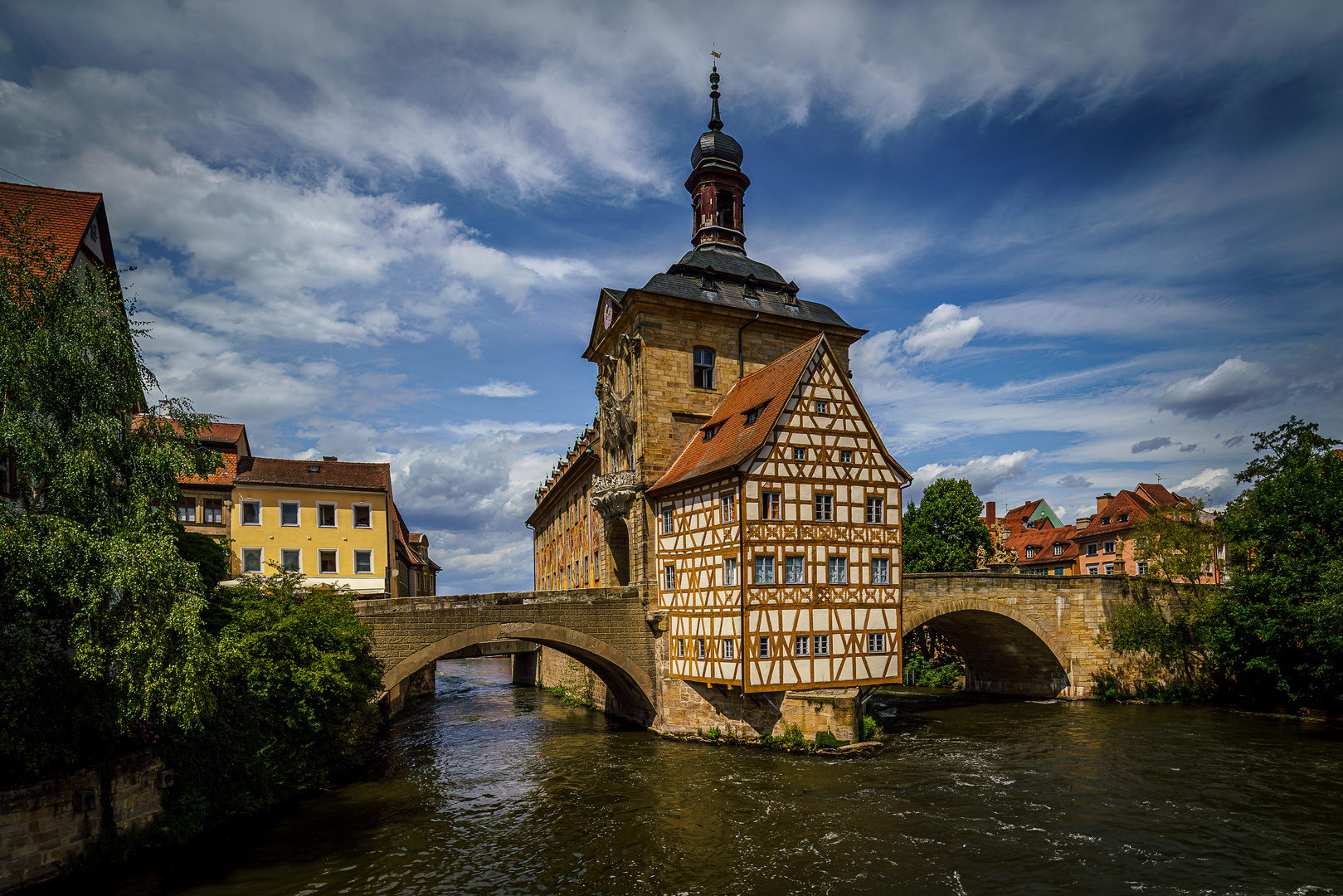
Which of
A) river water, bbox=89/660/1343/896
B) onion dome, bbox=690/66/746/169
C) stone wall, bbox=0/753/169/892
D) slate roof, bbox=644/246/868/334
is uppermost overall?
onion dome, bbox=690/66/746/169

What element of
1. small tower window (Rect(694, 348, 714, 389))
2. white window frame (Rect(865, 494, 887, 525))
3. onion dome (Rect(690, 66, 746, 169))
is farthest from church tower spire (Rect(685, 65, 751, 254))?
white window frame (Rect(865, 494, 887, 525))

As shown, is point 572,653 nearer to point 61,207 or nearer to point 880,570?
point 880,570

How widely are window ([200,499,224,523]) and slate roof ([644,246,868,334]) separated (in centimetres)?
2272

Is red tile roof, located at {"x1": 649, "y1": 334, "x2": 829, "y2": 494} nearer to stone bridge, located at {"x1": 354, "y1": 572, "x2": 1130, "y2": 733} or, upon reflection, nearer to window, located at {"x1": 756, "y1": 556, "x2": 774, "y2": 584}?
window, located at {"x1": 756, "y1": 556, "x2": 774, "y2": 584}

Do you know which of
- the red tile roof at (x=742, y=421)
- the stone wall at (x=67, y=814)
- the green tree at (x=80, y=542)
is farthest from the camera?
the red tile roof at (x=742, y=421)

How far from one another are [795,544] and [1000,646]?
749 inches

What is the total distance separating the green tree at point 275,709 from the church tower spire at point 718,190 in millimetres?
24195

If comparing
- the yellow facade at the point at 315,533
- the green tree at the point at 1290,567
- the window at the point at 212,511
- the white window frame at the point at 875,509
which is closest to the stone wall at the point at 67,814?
the yellow facade at the point at 315,533

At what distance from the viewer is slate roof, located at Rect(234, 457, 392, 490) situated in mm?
35844

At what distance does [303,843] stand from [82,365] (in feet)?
36.0

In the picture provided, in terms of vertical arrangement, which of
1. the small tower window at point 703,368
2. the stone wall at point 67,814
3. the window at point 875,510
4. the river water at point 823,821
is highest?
the small tower window at point 703,368

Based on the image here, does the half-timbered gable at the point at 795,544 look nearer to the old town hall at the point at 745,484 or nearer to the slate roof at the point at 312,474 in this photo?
the old town hall at the point at 745,484

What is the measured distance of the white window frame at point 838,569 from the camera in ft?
81.6

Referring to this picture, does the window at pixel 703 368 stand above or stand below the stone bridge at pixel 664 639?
above
